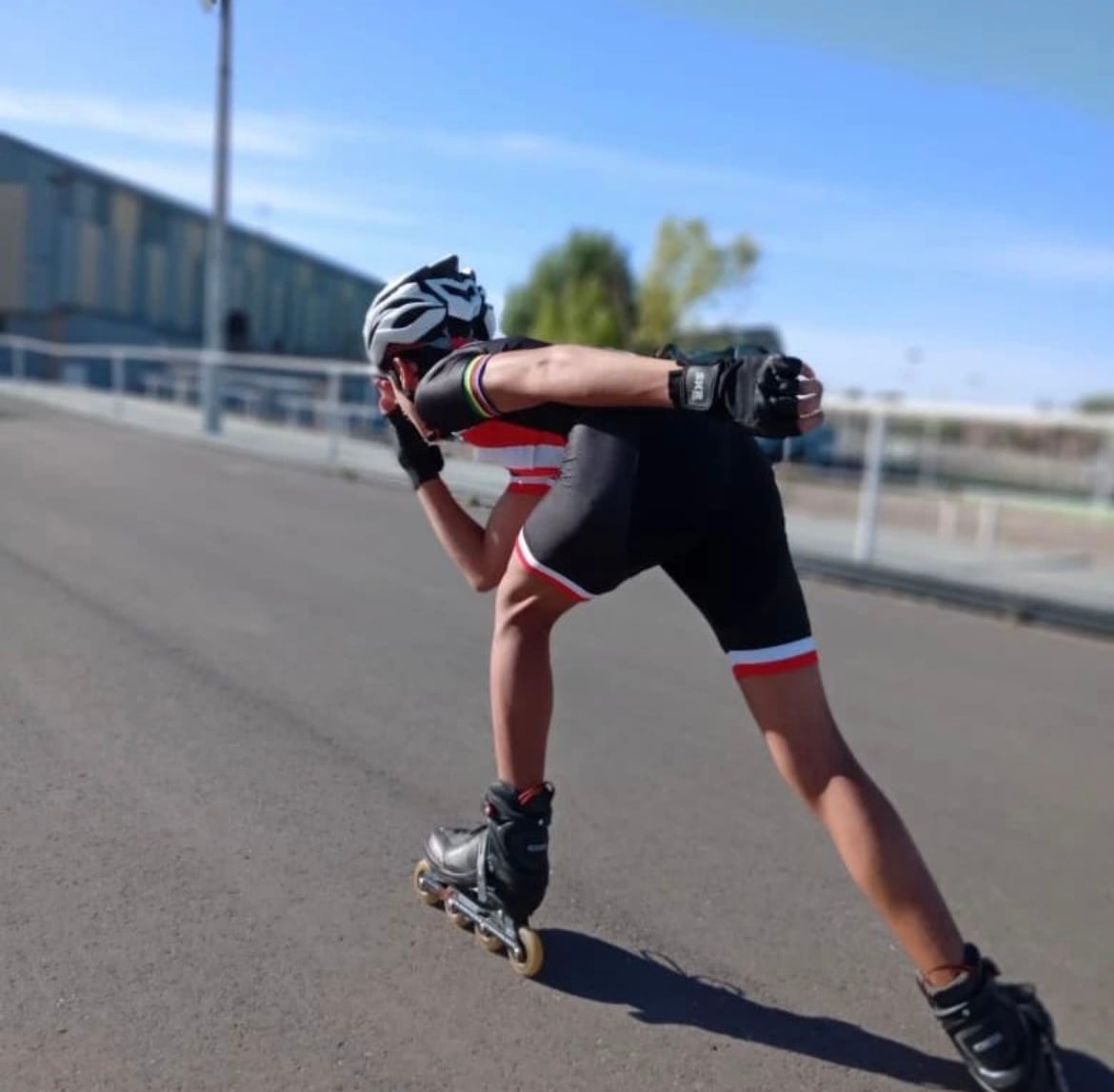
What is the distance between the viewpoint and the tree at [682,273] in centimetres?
4775

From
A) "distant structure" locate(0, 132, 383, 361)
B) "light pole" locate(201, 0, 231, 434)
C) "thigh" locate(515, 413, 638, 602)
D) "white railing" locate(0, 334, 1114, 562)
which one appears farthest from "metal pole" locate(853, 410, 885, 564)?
"light pole" locate(201, 0, 231, 434)

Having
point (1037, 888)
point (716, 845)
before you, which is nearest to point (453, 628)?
point (716, 845)

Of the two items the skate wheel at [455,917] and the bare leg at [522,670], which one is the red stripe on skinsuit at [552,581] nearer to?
the bare leg at [522,670]

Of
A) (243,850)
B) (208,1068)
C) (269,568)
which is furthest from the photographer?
(269,568)

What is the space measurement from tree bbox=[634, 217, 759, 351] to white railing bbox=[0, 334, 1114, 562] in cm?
798

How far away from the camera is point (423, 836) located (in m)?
3.61

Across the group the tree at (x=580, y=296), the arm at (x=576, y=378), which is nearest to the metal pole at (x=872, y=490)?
the arm at (x=576, y=378)

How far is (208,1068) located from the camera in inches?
93.7

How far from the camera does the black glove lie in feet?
9.86

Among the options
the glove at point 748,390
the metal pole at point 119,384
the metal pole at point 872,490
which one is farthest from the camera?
the metal pole at point 119,384

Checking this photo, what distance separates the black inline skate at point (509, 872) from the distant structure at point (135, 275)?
205 inches

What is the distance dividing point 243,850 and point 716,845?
145 cm

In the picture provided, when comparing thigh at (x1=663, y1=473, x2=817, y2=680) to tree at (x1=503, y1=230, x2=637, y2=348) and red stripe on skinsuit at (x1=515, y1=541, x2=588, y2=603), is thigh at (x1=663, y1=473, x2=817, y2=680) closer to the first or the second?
red stripe on skinsuit at (x1=515, y1=541, x2=588, y2=603)

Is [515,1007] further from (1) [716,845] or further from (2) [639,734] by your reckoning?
(2) [639,734]
